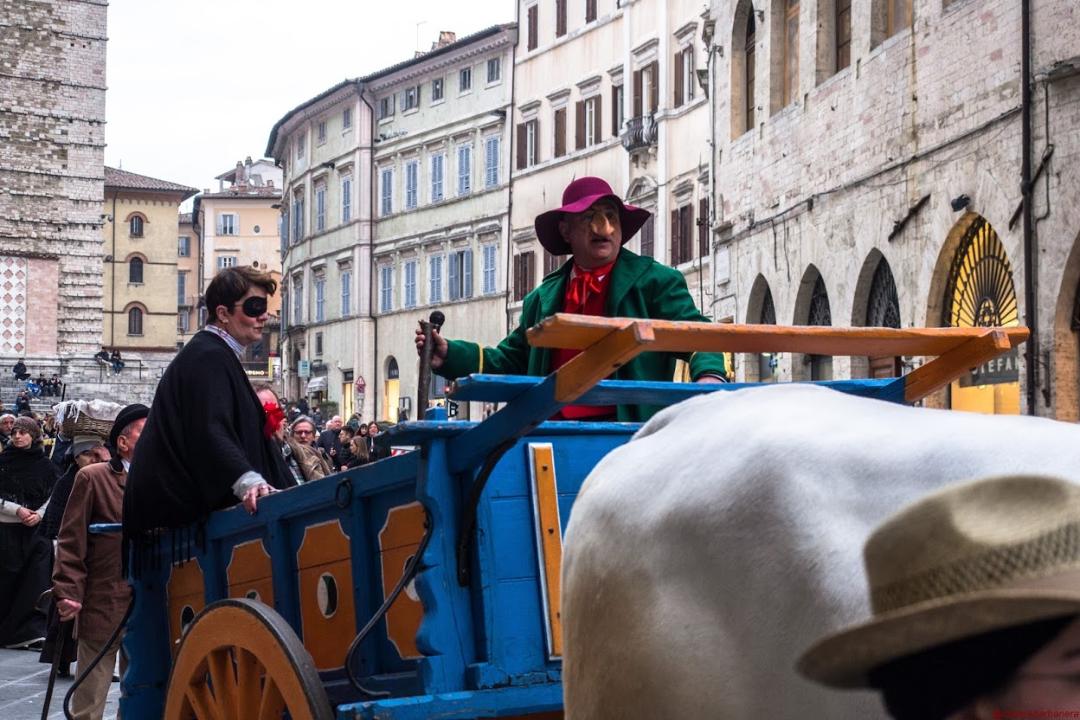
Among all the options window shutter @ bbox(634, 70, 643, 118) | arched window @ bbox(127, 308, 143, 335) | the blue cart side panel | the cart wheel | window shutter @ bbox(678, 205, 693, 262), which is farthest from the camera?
arched window @ bbox(127, 308, 143, 335)

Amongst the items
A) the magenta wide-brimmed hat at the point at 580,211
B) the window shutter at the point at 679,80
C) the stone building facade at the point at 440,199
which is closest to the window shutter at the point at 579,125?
the stone building facade at the point at 440,199

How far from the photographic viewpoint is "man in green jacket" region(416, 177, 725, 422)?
4.43 metres

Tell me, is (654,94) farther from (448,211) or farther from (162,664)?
(162,664)

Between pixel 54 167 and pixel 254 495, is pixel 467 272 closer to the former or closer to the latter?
pixel 54 167

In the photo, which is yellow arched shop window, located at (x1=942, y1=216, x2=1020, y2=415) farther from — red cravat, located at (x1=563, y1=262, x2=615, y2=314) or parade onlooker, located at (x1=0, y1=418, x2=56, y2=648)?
red cravat, located at (x1=563, y1=262, x2=615, y2=314)

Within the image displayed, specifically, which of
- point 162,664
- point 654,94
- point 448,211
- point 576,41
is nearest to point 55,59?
point 448,211

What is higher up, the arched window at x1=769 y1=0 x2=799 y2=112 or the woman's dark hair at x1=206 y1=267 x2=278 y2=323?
the arched window at x1=769 y1=0 x2=799 y2=112

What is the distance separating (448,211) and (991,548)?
47.1 meters

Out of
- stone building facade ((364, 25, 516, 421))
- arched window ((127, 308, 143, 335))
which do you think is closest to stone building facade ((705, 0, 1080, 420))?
stone building facade ((364, 25, 516, 421))

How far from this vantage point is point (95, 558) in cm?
723

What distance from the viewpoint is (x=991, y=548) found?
1.21 m

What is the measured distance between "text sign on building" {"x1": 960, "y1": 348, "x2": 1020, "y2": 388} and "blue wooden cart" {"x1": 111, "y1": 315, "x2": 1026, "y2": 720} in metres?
11.4

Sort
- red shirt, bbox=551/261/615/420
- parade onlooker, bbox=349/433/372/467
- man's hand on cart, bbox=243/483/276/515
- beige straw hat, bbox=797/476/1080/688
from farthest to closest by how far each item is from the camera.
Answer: parade onlooker, bbox=349/433/372/467 → man's hand on cart, bbox=243/483/276/515 → red shirt, bbox=551/261/615/420 → beige straw hat, bbox=797/476/1080/688

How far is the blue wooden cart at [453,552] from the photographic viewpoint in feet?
9.80
